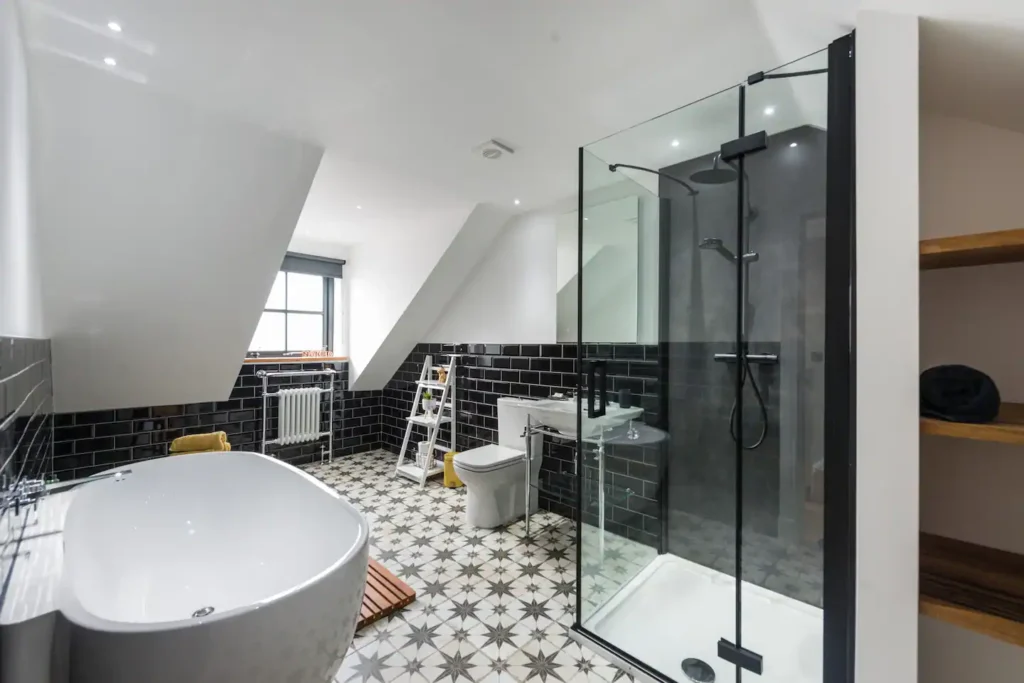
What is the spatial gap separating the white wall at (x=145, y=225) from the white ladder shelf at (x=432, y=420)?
159 centimetres

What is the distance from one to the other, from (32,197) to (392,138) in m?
1.59

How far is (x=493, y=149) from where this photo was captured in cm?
225

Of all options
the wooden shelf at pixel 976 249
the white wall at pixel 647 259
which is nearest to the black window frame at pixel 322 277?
the white wall at pixel 647 259

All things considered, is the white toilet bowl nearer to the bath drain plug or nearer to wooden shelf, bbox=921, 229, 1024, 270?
the bath drain plug

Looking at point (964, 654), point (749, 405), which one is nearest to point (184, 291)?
point (749, 405)

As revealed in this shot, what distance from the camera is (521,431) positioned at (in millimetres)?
3080

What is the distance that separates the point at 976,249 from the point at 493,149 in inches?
78.2

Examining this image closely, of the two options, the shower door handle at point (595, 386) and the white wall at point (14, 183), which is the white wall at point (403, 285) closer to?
the shower door handle at point (595, 386)

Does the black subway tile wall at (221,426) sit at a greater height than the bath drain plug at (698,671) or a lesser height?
greater

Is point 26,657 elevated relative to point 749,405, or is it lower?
lower

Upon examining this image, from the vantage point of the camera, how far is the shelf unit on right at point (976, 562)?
2.46ft

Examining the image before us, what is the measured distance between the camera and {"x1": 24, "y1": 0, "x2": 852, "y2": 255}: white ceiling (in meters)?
1.30

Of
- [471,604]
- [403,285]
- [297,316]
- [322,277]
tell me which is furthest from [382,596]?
[322,277]

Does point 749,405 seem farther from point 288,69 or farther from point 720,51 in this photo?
point 288,69
